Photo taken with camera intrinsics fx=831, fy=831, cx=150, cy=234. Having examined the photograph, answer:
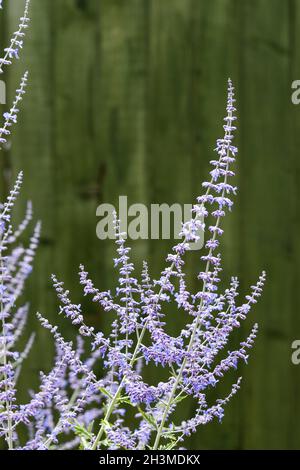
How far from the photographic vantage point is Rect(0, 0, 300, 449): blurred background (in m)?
2.62

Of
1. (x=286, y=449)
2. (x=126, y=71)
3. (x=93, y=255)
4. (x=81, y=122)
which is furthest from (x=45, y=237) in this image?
(x=286, y=449)

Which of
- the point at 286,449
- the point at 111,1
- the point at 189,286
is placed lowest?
the point at 286,449

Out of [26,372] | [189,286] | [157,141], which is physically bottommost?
[26,372]

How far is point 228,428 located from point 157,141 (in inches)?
37.3

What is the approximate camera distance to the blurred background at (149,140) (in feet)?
8.59

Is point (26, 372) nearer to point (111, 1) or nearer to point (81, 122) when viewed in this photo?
point (81, 122)

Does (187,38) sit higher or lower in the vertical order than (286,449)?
higher

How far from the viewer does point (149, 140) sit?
264cm

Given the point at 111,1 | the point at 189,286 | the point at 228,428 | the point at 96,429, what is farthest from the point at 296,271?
the point at 111,1

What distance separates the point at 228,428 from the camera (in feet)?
8.77

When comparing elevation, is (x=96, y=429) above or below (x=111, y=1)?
below

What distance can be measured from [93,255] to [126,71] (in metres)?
0.59

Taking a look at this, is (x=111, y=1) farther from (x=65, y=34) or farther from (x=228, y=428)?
(x=228, y=428)

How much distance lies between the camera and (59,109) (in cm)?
262
